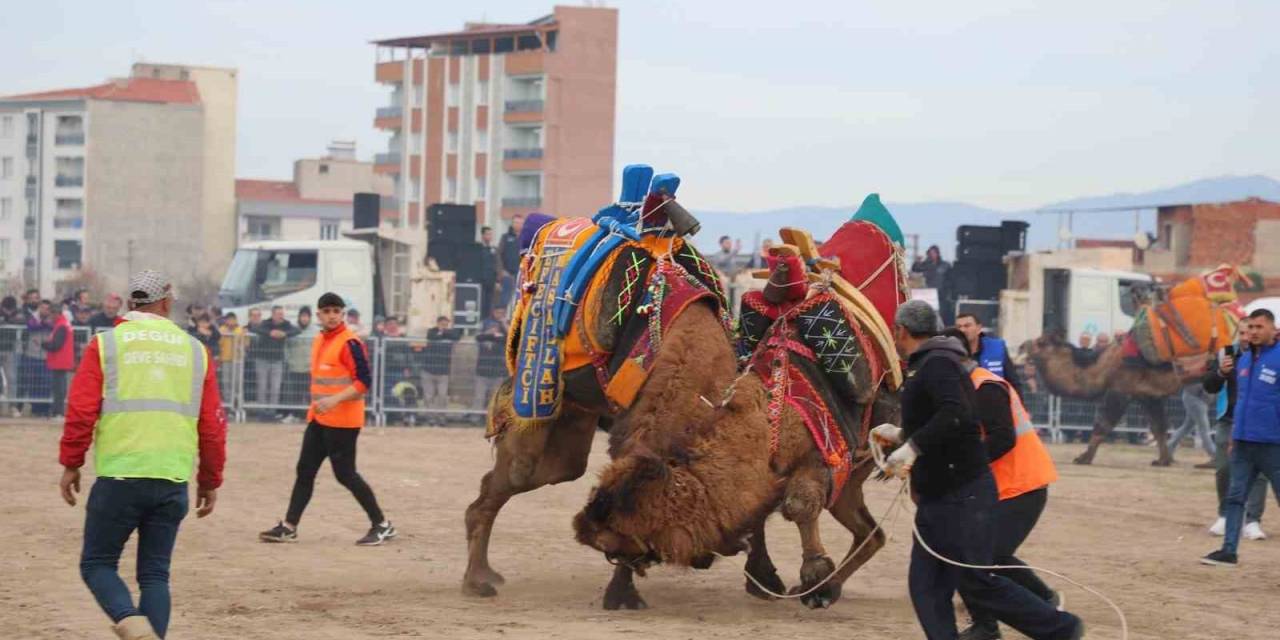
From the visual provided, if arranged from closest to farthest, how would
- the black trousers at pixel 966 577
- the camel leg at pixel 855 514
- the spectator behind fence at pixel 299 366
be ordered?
the black trousers at pixel 966 577 → the camel leg at pixel 855 514 → the spectator behind fence at pixel 299 366

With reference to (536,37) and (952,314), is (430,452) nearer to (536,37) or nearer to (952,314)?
(952,314)

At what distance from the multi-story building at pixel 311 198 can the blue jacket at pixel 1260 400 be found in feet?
267

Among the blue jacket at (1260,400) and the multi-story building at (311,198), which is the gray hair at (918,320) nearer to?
the blue jacket at (1260,400)

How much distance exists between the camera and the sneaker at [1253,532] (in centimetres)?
1409

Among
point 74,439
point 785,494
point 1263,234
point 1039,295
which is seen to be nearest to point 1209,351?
point 1039,295

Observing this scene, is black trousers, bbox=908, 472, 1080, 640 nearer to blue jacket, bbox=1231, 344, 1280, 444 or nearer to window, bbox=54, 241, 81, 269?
blue jacket, bbox=1231, 344, 1280, 444

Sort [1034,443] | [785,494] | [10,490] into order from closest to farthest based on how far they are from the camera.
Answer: [1034,443]
[785,494]
[10,490]

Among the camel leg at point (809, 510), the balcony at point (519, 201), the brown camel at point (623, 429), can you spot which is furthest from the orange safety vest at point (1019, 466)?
the balcony at point (519, 201)

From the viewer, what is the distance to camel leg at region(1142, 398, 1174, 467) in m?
22.3

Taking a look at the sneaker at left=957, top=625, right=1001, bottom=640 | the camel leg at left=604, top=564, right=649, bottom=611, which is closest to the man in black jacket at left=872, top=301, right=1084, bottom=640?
the sneaker at left=957, top=625, right=1001, bottom=640

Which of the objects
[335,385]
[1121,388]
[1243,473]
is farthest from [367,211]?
[1243,473]

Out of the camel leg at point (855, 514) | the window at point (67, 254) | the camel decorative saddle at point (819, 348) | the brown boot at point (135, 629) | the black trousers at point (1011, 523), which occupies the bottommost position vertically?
the brown boot at point (135, 629)

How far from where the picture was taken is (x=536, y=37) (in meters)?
87.6

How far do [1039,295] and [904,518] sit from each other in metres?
13.8
